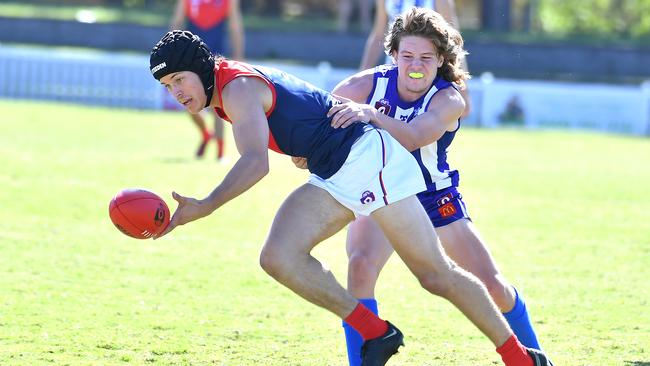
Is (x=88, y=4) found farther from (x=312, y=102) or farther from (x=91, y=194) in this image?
(x=312, y=102)

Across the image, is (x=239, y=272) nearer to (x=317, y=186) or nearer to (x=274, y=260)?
(x=317, y=186)

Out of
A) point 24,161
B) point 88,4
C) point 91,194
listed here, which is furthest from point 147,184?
point 88,4

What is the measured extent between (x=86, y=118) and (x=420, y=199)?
13.6 meters

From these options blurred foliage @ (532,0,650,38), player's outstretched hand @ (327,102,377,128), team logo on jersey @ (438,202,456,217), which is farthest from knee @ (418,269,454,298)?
blurred foliage @ (532,0,650,38)

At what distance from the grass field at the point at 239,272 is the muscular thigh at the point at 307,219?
97cm

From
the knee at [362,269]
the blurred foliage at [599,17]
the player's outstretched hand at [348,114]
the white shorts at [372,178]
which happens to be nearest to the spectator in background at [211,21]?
the knee at [362,269]

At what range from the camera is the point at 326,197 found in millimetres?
4969

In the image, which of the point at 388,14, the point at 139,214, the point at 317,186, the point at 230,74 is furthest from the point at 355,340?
the point at 388,14

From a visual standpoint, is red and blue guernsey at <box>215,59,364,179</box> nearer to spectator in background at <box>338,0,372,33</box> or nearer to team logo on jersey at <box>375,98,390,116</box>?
team logo on jersey at <box>375,98,390,116</box>

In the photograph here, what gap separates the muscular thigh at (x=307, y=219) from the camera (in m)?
4.87

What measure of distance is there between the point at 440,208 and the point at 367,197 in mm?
713

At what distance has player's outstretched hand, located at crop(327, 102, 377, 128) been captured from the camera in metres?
5.01

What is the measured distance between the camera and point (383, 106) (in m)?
5.46

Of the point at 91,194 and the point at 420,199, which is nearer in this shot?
the point at 420,199
